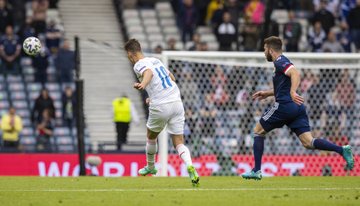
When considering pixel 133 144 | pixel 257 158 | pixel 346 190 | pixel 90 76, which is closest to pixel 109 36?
pixel 90 76

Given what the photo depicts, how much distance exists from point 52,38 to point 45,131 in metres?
3.30

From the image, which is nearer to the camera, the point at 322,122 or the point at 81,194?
the point at 81,194

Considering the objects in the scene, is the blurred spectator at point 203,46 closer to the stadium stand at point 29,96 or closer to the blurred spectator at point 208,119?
the stadium stand at point 29,96

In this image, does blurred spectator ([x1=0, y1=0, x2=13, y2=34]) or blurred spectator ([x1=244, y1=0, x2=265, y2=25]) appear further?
blurred spectator ([x1=244, y1=0, x2=265, y2=25])

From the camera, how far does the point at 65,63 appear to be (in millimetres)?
29812

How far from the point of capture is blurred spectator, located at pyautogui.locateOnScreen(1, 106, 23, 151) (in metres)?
27.6

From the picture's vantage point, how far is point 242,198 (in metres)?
14.3

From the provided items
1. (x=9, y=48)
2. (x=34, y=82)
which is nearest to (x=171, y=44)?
(x=34, y=82)

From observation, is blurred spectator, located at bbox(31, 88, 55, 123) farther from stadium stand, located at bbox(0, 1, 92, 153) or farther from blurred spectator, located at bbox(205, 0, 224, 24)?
blurred spectator, located at bbox(205, 0, 224, 24)

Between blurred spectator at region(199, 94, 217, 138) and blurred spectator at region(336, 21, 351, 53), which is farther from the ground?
blurred spectator at region(336, 21, 351, 53)

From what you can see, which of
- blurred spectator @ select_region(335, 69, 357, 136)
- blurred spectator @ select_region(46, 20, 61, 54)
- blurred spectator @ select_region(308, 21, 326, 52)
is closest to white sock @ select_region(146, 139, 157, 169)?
blurred spectator @ select_region(335, 69, 357, 136)

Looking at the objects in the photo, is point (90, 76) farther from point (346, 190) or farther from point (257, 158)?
point (346, 190)

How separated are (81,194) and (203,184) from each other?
2.42 meters

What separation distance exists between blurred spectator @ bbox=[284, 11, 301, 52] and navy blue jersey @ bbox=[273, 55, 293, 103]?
12.5 meters
